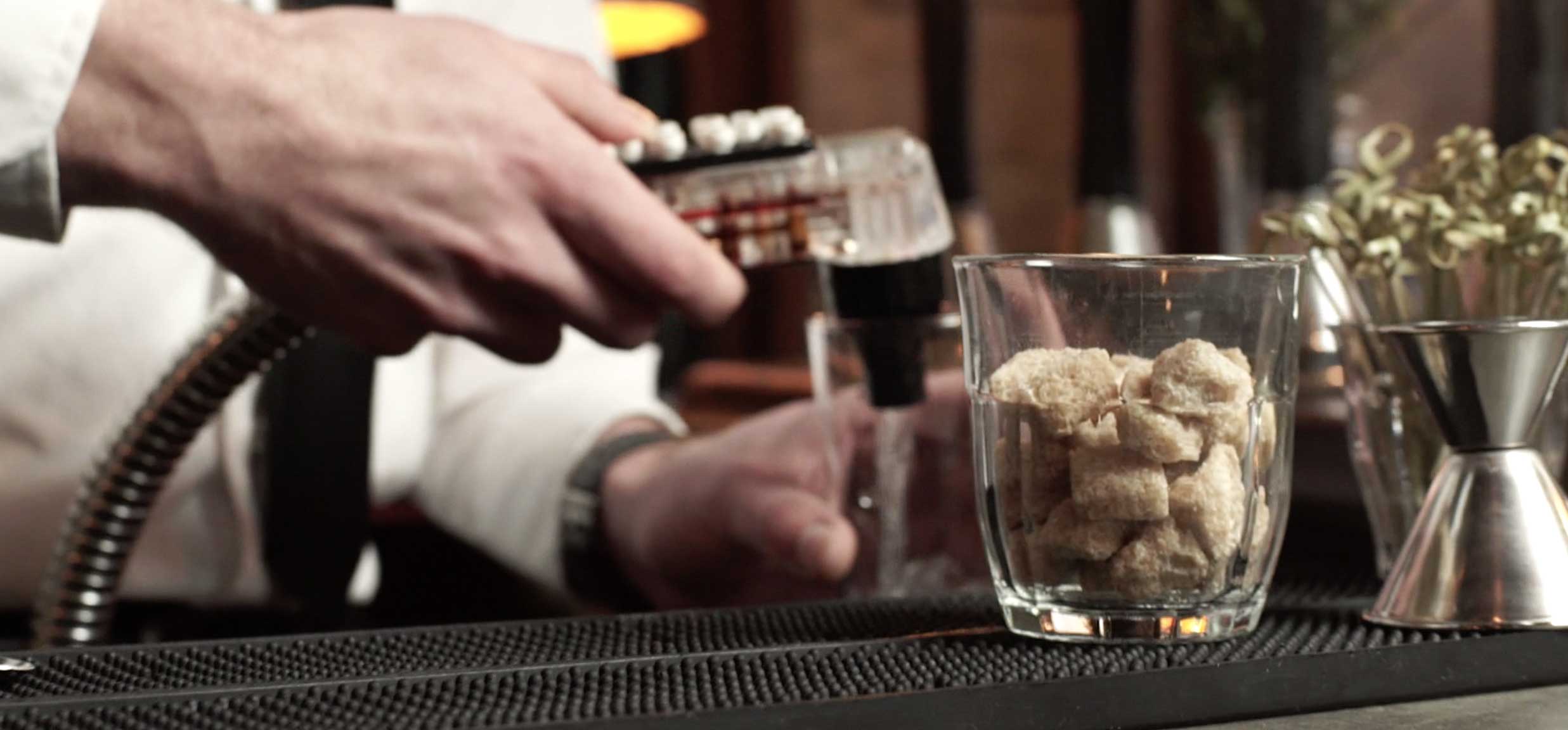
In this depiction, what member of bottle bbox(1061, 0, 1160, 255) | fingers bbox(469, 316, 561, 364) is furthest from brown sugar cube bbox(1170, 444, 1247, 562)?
bottle bbox(1061, 0, 1160, 255)

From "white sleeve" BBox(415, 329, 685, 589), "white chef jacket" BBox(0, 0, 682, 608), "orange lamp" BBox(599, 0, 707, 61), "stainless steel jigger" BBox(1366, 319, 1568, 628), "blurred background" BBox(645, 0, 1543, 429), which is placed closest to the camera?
"stainless steel jigger" BBox(1366, 319, 1568, 628)

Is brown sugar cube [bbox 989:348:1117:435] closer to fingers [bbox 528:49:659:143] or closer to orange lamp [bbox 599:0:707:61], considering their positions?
fingers [bbox 528:49:659:143]

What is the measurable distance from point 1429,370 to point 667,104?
11.2 feet

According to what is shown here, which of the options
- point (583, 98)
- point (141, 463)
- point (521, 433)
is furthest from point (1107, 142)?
point (141, 463)

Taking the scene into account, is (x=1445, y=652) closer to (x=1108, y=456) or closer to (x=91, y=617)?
(x=1108, y=456)

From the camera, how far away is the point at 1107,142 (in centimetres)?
161

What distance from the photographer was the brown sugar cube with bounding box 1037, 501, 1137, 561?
1.51ft

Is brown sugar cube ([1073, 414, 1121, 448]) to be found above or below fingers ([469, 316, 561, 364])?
above

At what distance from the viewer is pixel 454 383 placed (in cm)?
129

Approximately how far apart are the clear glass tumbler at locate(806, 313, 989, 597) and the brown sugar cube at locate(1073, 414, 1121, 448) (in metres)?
0.22

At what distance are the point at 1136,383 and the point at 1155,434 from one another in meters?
0.02

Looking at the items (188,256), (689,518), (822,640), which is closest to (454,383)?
(188,256)

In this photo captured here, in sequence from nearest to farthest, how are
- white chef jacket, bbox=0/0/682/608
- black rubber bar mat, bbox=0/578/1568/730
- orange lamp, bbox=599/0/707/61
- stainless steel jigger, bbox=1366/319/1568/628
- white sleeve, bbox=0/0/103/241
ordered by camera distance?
black rubber bar mat, bbox=0/578/1568/730
stainless steel jigger, bbox=1366/319/1568/628
white sleeve, bbox=0/0/103/241
white chef jacket, bbox=0/0/682/608
orange lamp, bbox=599/0/707/61

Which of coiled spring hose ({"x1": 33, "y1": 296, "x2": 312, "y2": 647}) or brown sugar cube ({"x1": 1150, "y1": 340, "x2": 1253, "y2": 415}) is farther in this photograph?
coiled spring hose ({"x1": 33, "y1": 296, "x2": 312, "y2": 647})
